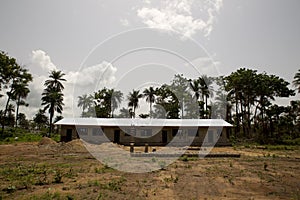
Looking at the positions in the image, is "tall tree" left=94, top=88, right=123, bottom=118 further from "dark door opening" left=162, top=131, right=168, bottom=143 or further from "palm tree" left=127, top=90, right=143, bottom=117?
"dark door opening" left=162, top=131, right=168, bottom=143

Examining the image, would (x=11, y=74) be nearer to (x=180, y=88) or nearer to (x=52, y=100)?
(x=52, y=100)

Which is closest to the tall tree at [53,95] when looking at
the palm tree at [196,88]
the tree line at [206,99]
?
the tree line at [206,99]

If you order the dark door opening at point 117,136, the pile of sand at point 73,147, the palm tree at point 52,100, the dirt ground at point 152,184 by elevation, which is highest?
the palm tree at point 52,100

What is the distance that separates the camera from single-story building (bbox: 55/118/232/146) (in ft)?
100.0

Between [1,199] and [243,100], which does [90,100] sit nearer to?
[243,100]

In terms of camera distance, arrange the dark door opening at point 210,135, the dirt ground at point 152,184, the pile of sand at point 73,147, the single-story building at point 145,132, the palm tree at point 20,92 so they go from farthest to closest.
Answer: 1. the palm tree at point 20,92
2. the dark door opening at point 210,135
3. the single-story building at point 145,132
4. the pile of sand at point 73,147
5. the dirt ground at point 152,184

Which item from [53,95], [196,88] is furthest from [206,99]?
[53,95]

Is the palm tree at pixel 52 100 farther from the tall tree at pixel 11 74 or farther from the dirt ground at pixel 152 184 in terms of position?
the dirt ground at pixel 152 184

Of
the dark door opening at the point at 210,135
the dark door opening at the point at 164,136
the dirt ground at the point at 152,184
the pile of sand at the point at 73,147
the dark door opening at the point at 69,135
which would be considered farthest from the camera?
the dark door opening at the point at 210,135

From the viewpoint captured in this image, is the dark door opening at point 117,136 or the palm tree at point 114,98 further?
the palm tree at point 114,98

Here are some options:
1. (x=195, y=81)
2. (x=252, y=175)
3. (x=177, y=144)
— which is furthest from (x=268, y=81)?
(x=252, y=175)

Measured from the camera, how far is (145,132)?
31406mm

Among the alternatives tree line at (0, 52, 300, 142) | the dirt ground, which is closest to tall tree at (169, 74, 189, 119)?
tree line at (0, 52, 300, 142)

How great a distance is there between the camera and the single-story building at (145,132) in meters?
30.5
